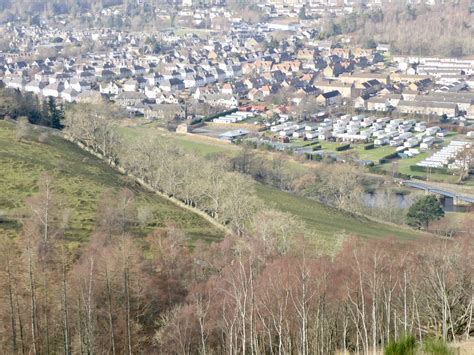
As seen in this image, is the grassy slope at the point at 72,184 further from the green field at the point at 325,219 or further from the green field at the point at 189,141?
the green field at the point at 189,141

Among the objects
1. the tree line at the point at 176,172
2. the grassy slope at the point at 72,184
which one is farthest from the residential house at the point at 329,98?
the grassy slope at the point at 72,184

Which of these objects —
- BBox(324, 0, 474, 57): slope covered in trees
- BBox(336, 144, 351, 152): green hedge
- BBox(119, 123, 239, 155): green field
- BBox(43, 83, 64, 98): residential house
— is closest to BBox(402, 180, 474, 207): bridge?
BBox(336, 144, 351, 152): green hedge

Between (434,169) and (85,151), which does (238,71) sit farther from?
(85,151)

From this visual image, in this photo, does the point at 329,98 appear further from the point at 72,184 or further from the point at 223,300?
the point at 223,300

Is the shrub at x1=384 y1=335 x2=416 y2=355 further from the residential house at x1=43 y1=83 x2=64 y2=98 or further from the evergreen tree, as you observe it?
the residential house at x1=43 y1=83 x2=64 y2=98

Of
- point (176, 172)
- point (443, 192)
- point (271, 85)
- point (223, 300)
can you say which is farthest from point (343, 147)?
point (223, 300)
